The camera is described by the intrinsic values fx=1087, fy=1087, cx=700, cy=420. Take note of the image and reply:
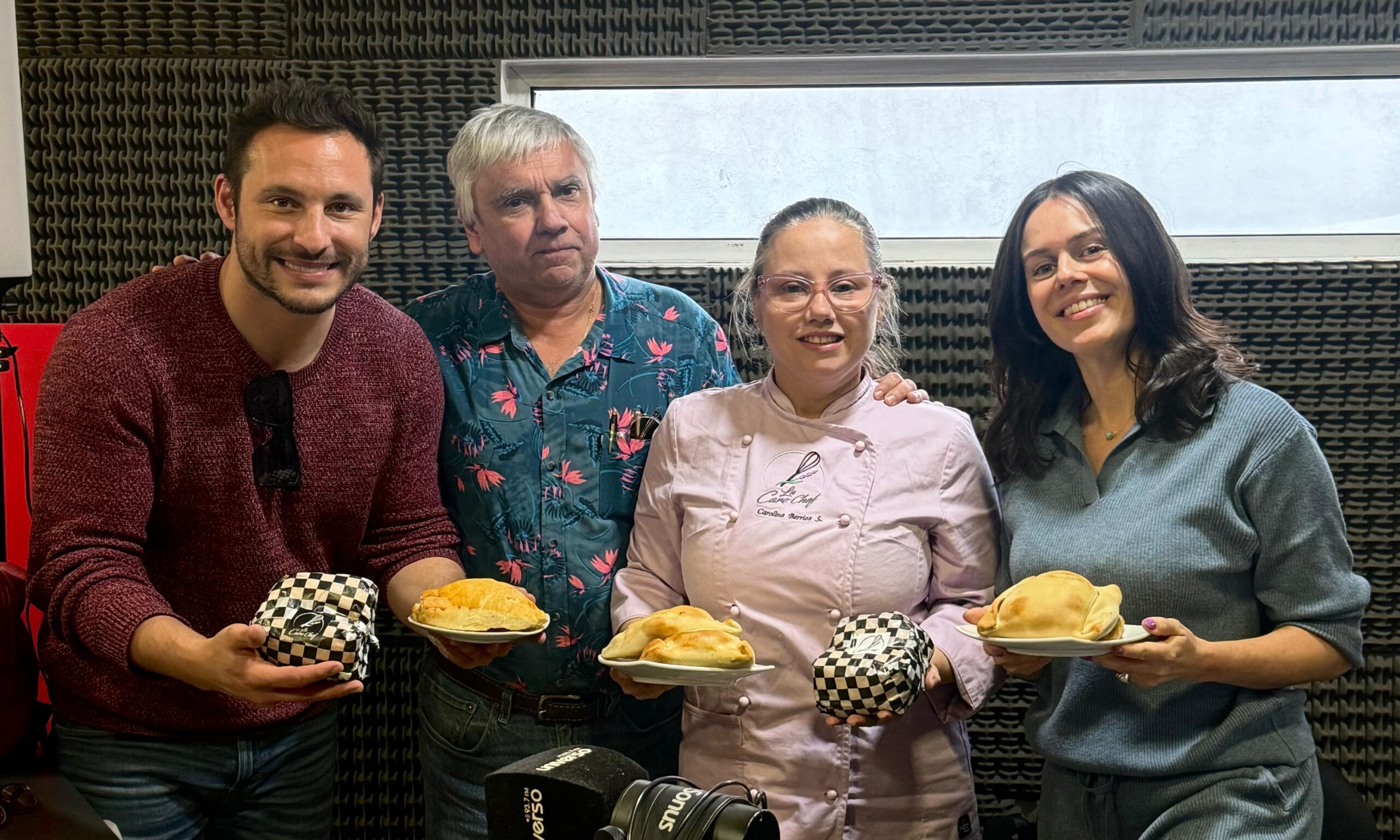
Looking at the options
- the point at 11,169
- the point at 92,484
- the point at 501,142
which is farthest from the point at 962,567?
the point at 11,169

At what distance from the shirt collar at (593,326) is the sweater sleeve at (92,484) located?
65cm

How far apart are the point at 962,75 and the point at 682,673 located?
208cm

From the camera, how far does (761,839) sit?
4.14 feet

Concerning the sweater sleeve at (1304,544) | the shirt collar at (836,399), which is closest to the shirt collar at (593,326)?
the shirt collar at (836,399)

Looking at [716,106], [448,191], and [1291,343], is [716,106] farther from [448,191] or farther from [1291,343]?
[1291,343]

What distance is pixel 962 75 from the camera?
3068 mm

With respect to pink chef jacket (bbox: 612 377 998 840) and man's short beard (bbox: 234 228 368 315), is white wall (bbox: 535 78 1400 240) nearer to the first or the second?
pink chef jacket (bbox: 612 377 998 840)

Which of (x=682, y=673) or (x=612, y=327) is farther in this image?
(x=612, y=327)

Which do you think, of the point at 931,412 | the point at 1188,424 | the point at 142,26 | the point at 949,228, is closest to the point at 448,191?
the point at 142,26

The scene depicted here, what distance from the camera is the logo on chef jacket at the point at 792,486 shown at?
2012 mm

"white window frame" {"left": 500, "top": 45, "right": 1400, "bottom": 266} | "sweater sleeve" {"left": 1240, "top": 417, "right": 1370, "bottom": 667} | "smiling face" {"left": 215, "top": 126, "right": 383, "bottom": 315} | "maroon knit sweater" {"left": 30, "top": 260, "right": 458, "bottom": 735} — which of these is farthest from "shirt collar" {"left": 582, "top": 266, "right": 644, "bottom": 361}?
"sweater sleeve" {"left": 1240, "top": 417, "right": 1370, "bottom": 667}

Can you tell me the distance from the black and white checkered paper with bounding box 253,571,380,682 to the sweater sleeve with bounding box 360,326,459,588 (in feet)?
1.30

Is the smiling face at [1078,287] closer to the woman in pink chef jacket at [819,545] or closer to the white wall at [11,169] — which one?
the woman in pink chef jacket at [819,545]

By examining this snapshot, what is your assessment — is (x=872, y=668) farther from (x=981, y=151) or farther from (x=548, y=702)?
Answer: (x=981, y=151)
